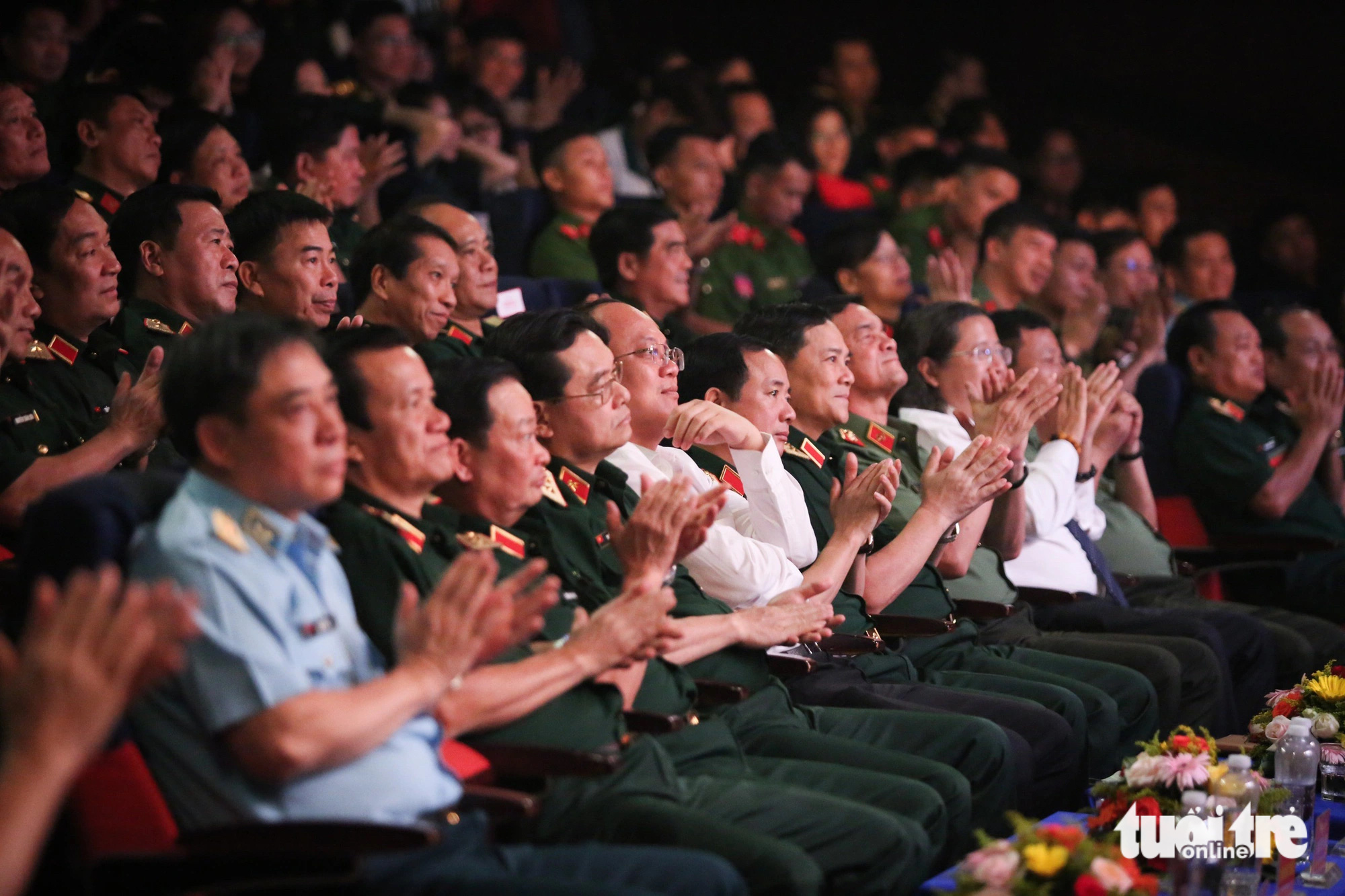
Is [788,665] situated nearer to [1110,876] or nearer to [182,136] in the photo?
[1110,876]

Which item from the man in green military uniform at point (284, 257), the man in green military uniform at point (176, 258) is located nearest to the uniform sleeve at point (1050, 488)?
the man in green military uniform at point (284, 257)

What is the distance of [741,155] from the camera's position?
7.56 metres

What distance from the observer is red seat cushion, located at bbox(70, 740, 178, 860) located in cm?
192

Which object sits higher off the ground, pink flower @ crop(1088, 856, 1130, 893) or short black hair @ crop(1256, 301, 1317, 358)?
short black hair @ crop(1256, 301, 1317, 358)

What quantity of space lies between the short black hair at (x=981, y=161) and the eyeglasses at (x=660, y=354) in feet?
12.3

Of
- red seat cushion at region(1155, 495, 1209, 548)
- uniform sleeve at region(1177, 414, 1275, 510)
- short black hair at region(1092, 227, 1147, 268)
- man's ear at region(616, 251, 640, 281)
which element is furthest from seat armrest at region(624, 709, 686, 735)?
short black hair at region(1092, 227, 1147, 268)

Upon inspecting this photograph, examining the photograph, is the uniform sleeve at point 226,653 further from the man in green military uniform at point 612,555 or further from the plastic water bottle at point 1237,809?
the plastic water bottle at point 1237,809

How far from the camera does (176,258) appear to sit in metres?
3.58

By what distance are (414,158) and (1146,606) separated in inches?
128

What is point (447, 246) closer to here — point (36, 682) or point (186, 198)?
point (186, 198)

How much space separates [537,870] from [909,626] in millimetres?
1470

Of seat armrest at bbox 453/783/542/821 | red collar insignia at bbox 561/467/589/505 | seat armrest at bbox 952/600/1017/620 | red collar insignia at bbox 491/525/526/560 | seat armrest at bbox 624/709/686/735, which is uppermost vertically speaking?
red collar insignia at bbox 561/467/589/505

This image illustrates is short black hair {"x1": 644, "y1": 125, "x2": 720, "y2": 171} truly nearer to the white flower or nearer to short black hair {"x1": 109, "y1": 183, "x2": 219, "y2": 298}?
short black hair {"x1": 109, "y1": 183, "x2": 219, "y2": 298}

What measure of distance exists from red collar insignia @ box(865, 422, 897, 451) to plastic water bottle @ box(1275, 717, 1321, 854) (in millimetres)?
1390
